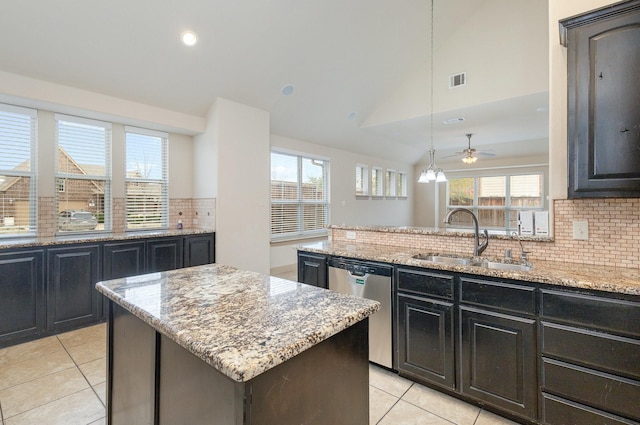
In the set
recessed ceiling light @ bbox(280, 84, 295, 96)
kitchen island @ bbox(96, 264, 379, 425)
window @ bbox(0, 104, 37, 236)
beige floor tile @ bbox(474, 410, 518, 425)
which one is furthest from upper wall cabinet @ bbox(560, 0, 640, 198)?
window @ bbox(0, 104, 37, 236)

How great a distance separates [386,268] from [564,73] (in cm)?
188

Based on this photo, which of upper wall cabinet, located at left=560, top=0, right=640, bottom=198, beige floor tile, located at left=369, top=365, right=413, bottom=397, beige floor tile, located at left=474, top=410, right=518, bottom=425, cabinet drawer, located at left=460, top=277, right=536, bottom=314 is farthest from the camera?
beige floor tile, located at left=369, top=365, right=413, bottom=397

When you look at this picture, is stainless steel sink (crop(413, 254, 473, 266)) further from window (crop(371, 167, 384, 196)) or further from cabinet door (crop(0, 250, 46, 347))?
window (crop(371, 167, 384, 196))

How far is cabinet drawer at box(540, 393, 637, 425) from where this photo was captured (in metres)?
1.63

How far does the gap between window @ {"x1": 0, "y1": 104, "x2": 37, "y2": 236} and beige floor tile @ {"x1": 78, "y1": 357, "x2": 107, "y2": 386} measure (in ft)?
6.71

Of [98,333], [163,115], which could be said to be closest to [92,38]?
[163,115]

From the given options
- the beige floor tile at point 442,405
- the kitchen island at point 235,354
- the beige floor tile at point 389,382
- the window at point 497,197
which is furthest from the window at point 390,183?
the kitchen island at point 235,354

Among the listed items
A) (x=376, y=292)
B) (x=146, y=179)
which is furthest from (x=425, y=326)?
(x=146, y=179)

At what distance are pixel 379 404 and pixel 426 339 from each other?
1.83ft

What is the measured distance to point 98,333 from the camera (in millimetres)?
3324

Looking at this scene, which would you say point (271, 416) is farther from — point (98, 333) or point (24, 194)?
point (24, 194)

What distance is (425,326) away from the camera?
2240 millimetres

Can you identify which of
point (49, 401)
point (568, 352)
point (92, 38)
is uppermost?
point (92, 38)

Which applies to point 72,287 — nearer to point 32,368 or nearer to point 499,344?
point 32,368
